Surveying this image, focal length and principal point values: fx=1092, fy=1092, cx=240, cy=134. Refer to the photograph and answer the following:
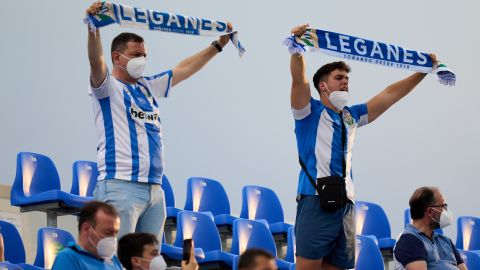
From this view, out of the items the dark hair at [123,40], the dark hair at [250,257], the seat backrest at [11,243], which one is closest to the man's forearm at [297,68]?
the dark hair at [123,40]

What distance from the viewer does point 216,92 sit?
8.12 m

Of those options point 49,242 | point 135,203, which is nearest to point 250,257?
point 135,203

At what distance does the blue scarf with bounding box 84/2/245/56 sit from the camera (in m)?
4.45

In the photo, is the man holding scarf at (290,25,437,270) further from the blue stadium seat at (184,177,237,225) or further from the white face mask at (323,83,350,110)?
the blue stadium seat at (184,177,237,225)

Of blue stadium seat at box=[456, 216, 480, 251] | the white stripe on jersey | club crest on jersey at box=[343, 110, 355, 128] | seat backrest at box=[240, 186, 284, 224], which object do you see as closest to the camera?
the white stripe on jersey

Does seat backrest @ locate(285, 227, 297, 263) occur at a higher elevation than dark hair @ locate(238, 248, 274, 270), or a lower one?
lower

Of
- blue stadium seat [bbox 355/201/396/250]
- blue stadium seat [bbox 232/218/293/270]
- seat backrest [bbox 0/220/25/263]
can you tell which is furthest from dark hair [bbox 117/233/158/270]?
blue stadium seat [bbox 355/201/396/250]

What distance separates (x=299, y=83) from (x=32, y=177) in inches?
96.6

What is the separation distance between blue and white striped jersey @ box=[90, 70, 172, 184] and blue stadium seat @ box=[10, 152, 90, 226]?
183cm

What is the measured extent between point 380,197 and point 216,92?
1.49m

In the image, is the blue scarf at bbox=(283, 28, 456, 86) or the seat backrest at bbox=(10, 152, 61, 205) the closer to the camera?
the blue scarf at bbox=(283, 28, 456, 86)

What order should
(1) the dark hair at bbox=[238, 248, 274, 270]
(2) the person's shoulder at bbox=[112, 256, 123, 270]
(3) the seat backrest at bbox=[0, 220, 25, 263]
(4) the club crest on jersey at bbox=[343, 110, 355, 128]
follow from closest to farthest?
1. (1) the dark hair at bbox=[238, 248, 274, 270]
2. (2) the person's shoulder at bbox=[112, 256, 123, 270]
3. (4) the club crest on jersey at bbox=[343, 110, 355, 128]
4. (3) the seat backrest at bbox=[0, 220, 25, 263]

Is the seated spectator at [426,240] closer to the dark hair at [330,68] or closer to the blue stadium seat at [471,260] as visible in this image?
the dark hair at [330,68]

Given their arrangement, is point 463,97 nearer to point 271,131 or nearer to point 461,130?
point 461,130
